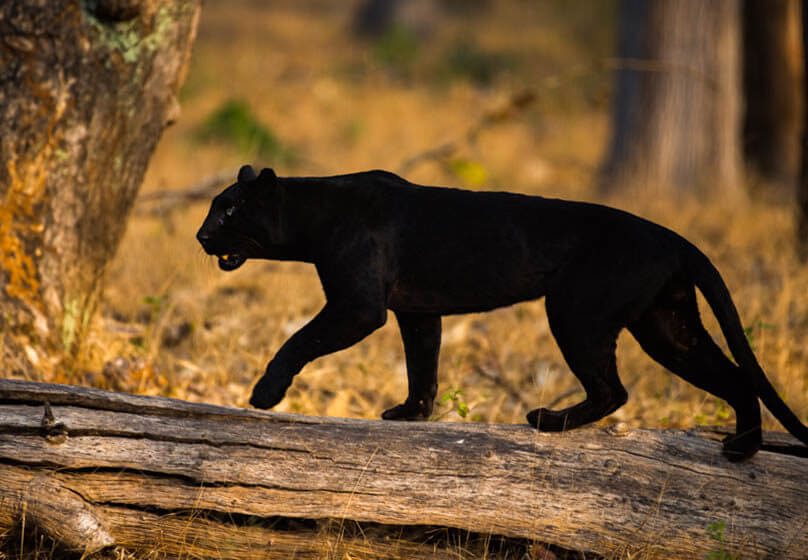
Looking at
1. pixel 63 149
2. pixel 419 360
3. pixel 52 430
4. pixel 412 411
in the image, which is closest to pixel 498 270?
pixel 419 360

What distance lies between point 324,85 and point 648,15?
6.84m

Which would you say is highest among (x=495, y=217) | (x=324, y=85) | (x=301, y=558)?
(x=324, y=85)

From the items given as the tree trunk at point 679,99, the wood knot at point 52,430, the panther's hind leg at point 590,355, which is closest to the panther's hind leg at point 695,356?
the panther's hind leg at point 590,355

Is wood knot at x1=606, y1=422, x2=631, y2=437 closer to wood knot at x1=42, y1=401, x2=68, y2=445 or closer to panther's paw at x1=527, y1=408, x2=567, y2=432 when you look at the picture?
panther's paw at x1=527, y1=408, x2=567, y2=432

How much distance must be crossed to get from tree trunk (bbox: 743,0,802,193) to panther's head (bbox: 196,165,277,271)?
916 cm

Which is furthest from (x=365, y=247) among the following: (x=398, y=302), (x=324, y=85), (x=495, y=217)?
(x=324, y=85)

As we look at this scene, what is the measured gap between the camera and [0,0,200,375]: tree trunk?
4.65 metres

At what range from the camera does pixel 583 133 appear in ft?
47.9

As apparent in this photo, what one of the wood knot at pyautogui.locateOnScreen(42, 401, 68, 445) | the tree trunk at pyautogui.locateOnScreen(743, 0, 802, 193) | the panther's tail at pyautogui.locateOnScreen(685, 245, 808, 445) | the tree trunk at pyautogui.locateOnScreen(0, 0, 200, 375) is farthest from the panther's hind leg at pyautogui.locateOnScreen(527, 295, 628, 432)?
the tree trunk at pyautogui.locateOnScreen(743, 0, 802, 193)

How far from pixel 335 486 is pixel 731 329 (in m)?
1.45

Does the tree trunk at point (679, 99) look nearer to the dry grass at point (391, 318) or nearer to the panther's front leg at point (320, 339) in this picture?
the dry grass at point (391, 318)

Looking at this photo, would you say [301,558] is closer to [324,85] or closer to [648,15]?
[648,15]

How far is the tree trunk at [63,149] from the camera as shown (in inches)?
183

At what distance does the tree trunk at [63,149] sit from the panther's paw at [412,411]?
5.86ft
